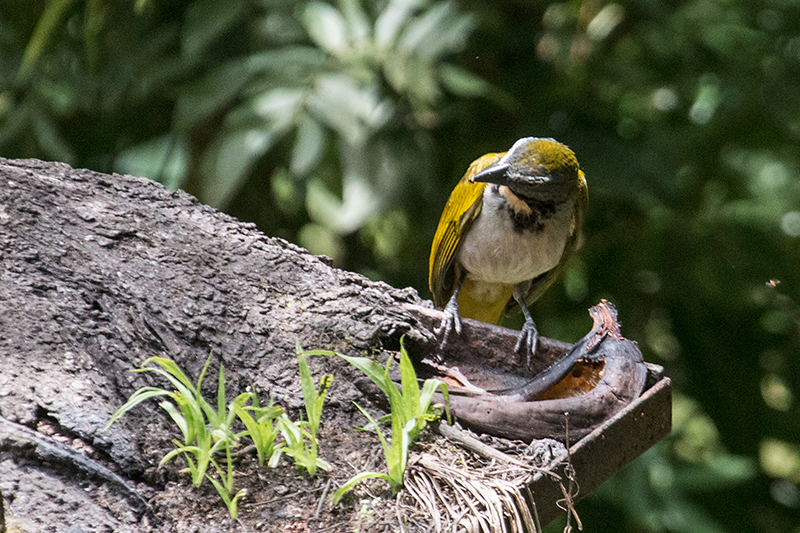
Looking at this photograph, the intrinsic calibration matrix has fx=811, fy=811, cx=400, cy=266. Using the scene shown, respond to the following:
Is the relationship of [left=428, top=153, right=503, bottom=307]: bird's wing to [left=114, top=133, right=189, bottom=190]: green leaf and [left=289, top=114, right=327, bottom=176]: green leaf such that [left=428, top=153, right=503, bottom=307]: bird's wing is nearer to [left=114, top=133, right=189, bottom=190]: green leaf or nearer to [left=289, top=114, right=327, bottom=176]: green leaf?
[left=289, top=114, right=327, bottom=176]: green leaf

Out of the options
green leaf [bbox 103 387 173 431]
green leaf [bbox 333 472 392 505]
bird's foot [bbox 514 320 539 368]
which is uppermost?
green leaf [bbox 103 387 173 431]

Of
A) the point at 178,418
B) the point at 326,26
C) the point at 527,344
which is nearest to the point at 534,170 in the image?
the point at 527,344

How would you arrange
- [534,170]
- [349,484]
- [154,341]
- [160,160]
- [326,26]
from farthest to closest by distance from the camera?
[160,160], [326,26], [534,170], [154,341], [349,484]

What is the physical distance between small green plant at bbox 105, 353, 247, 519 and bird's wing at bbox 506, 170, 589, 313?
1.84 m

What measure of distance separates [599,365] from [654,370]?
0.14 m

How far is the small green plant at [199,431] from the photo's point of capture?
154 cm

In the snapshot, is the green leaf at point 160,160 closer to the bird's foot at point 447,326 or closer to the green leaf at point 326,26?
the green leaf at point 326,26

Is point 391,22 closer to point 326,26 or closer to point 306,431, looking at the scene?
point 326,26

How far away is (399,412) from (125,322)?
25.8 inches

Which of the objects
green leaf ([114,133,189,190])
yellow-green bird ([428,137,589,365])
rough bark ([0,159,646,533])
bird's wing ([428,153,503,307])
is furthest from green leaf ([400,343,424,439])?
green leaf ([114,133,189,190])

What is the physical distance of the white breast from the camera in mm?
2988

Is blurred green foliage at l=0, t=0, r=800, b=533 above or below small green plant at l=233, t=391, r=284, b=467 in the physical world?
below

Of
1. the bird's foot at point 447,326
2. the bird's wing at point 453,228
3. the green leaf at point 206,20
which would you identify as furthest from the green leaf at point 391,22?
the bird's foot at point 447,326

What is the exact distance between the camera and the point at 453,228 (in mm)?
3174
